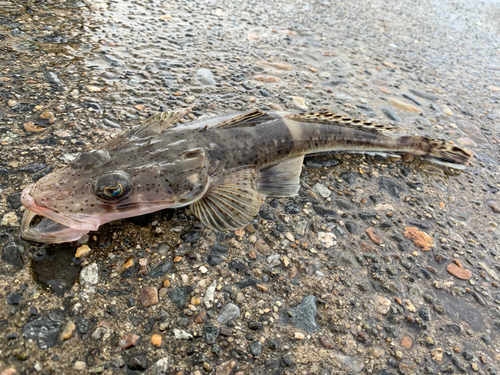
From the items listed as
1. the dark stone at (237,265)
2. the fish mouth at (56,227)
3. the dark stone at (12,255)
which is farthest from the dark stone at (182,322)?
the dark stone at (12,255)

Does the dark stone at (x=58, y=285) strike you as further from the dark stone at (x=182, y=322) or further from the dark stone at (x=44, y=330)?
the dark stone at (x=182, y=322)

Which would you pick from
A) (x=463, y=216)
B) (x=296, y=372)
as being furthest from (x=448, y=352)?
(x=463, y=216)

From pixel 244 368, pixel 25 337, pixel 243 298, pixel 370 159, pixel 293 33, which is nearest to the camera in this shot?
pixel 25 337

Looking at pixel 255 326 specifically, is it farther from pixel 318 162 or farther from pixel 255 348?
pixel 318 162

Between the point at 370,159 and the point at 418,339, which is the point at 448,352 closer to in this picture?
the point at 418,339

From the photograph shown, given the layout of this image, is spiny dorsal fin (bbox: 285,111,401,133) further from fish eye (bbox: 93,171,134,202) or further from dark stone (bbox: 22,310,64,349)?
dark stone (bbox: 22,310,64,349)

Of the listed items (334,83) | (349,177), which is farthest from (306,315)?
(334,83)

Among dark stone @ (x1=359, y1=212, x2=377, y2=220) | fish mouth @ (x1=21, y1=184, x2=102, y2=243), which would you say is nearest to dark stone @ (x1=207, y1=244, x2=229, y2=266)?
fish mouth @ (x1=21, y1=184, x2=102, y2=243)

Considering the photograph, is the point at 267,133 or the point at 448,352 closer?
the point at 448,352
